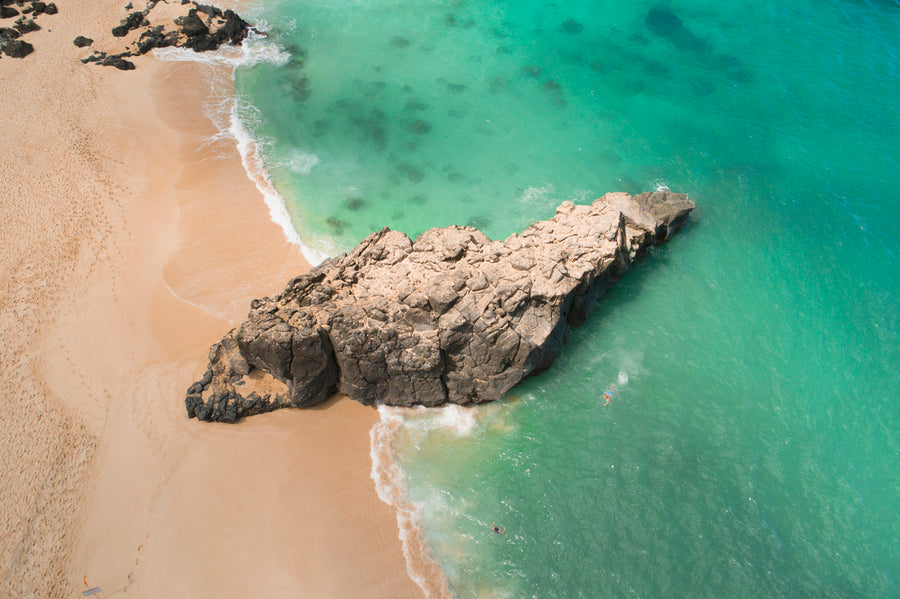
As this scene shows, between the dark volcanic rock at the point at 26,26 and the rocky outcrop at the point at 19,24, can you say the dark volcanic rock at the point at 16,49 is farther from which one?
the dark volcanic rock at the point at 26,26

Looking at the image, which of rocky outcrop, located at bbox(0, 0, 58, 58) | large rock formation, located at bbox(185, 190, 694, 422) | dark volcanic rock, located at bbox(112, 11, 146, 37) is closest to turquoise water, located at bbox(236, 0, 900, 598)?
large rock formation, located at bbox(185, 190, 694, 422)

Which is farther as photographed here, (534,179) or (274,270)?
(534,179)

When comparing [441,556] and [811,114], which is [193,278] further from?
[811,114]

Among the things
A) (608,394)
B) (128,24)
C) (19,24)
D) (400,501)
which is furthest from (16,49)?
(608,394)

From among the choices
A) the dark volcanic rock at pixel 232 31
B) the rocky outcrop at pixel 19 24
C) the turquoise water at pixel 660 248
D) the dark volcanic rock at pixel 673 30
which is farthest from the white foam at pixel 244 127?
the dark volcanic rock at pixel 673 30

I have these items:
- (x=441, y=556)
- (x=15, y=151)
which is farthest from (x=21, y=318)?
(x=441, y=556)

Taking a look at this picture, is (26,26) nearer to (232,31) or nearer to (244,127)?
(232,31)
